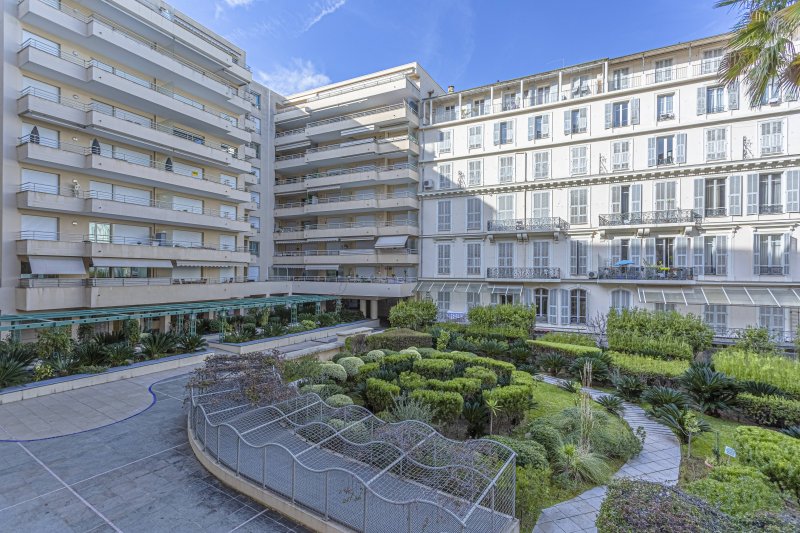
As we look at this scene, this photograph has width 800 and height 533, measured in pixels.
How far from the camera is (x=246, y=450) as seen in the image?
8016 millimetres

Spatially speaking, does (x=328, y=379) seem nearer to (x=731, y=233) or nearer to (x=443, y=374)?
(x=443, y=374)

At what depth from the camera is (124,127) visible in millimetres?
23984

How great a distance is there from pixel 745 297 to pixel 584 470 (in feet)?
73.5

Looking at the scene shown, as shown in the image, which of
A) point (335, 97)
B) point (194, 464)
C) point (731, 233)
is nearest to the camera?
point (194, 464)

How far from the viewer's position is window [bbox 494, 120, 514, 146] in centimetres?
3097

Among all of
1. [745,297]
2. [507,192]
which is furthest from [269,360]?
[745,297]

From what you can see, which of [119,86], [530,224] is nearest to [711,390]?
[530,224]

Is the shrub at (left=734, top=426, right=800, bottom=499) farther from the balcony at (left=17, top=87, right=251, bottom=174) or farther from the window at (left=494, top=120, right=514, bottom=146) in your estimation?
the balcony at (left=17, top=87, right=251, bottom=174)

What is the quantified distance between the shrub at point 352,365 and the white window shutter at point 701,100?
26529mm

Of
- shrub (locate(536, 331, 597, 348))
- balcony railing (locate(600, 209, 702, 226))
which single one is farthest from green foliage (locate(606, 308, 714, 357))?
balcony railing (locate(600, 209, 702, 226))

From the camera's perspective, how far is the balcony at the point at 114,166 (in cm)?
2108

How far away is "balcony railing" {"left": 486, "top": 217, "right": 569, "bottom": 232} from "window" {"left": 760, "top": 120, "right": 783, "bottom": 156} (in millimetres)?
11557

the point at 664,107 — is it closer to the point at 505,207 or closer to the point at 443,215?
the point at 505,207

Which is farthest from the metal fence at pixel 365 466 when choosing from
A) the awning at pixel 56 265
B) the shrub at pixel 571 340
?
the awning at pixel 56 265
